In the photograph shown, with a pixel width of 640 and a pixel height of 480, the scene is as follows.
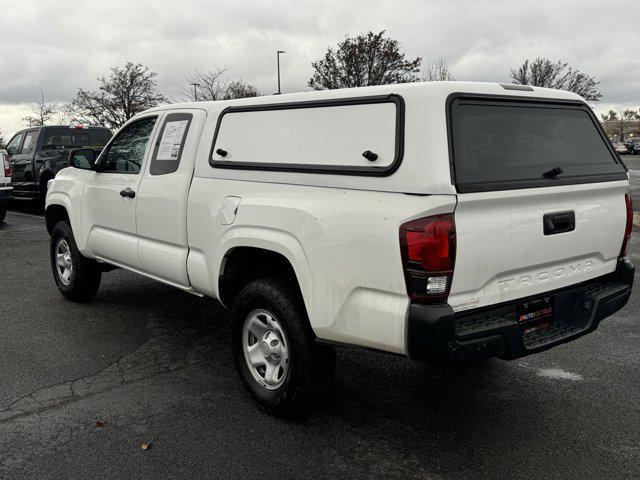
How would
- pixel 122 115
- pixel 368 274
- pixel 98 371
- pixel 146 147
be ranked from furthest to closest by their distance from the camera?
1. pixel 122 115
2. pixel 146 147
3. pixel 98 371
4. pixel 368 274

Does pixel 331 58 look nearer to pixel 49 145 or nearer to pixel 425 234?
pixel 49 145

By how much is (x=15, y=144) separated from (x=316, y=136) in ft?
42.7

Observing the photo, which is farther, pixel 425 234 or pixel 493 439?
pixel 493 439

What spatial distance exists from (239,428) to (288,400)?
326mm

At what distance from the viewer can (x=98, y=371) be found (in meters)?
4.12

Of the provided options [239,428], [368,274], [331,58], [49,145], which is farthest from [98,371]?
[331,58]

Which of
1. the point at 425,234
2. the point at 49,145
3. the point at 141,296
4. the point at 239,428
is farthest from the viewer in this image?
the point at 49,145

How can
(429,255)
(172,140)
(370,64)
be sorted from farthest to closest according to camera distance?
1. (370,64)
2. (172,140)
3. (429,255)

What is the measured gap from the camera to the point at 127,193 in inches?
180

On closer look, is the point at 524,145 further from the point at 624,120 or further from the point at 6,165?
the point at 624,120

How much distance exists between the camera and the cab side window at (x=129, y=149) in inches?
183

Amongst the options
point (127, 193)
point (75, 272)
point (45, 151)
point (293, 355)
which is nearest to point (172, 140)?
point (127, 193)

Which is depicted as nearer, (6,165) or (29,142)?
(6,165)

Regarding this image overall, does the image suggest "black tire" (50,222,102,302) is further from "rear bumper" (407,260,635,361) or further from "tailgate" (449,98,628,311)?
"tailgate" (449,98,628,311)
